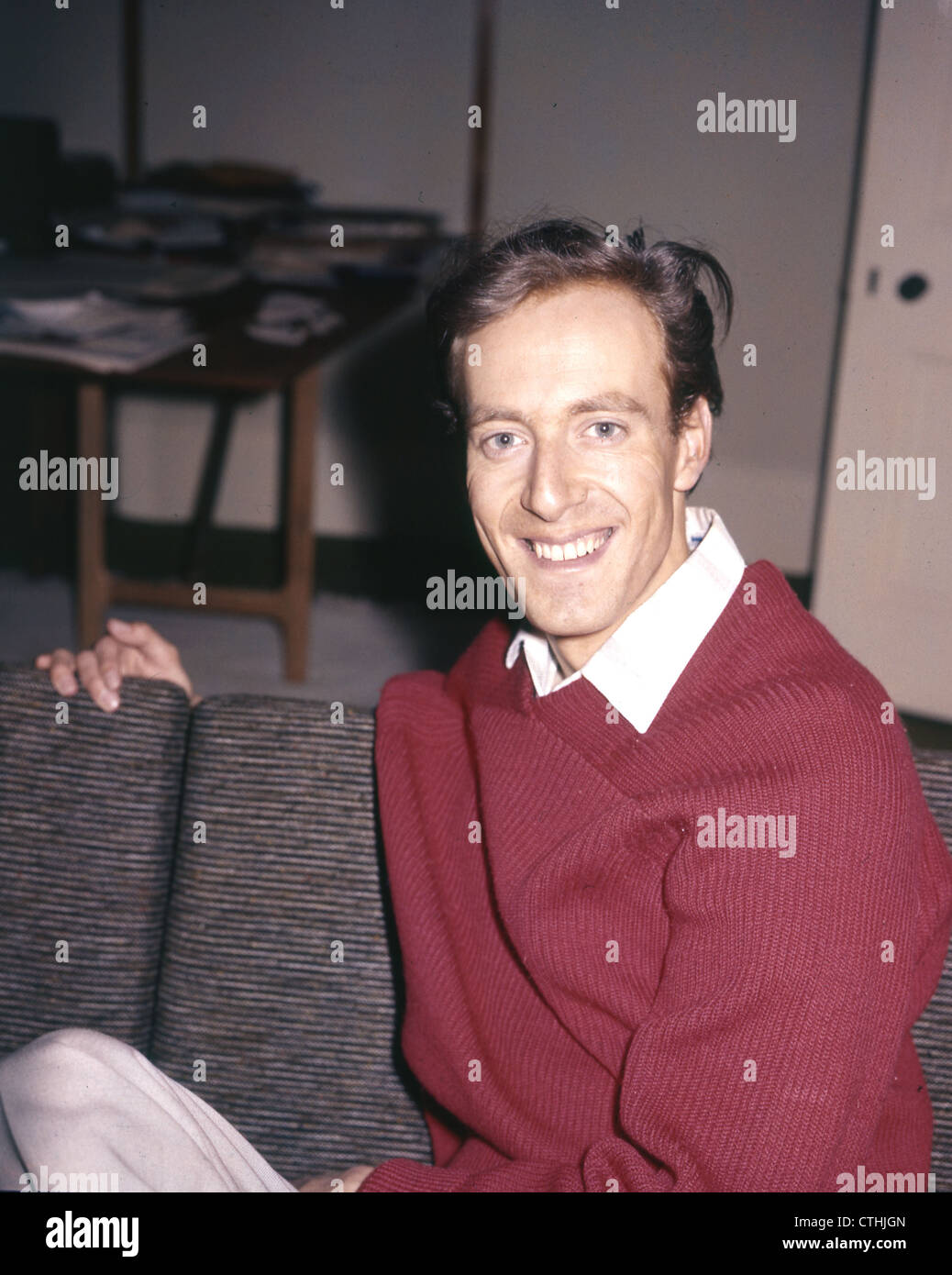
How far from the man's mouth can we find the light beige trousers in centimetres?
54

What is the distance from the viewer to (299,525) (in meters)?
2.94

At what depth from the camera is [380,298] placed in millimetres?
3182

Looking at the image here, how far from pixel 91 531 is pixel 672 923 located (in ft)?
7.11

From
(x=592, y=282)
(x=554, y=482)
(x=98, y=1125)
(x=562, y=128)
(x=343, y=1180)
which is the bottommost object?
(x=343, y=1180)

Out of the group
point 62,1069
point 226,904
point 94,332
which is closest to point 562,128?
point 94,332

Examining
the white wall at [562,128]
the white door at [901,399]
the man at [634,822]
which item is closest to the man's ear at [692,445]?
the man at [634,822]

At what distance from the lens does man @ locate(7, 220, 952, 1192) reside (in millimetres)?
857

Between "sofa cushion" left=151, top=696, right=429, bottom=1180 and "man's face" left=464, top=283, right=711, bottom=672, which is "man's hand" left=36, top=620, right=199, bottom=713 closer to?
"sofa cushion" left=151, top=696, right=429, bottom=1180

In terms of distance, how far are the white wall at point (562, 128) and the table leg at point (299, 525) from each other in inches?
29.3

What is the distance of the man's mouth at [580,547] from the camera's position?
106cm

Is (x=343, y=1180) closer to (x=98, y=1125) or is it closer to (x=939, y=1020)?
(x=98, y=1125)

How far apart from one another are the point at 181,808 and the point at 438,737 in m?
0.27

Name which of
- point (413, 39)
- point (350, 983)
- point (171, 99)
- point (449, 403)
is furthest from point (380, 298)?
point (350, 983)

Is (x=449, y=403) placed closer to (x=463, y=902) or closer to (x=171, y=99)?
(x=463, y=902)
